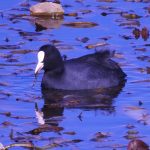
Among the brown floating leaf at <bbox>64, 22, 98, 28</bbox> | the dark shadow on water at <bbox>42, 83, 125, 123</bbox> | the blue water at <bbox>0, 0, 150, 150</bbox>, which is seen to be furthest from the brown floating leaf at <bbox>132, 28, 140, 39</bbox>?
the dark shadow on water at <bbox>42, 83, 125, 123</bbox>

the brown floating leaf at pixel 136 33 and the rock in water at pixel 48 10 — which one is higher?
the rock in water at pixel 48 10

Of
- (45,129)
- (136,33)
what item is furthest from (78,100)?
(136,33)

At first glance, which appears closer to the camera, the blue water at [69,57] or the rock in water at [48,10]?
the blue water at [69,57]

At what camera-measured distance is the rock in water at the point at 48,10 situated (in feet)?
52.3

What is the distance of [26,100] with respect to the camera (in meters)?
11.5

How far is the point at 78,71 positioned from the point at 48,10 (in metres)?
3.50

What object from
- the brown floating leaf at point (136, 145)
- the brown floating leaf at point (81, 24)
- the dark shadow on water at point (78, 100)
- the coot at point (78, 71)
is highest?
the brown floating leaf at point (136, 145)

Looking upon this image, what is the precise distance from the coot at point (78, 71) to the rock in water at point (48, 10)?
3146mm

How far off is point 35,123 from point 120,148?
4.70 feet

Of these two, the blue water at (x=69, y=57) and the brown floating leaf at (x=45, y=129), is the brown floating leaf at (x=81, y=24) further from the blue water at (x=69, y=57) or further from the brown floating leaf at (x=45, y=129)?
the brown floating leaf at (x=45, y=129)

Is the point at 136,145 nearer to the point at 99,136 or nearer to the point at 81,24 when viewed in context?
the point at 99,136

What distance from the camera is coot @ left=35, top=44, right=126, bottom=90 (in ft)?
41.2

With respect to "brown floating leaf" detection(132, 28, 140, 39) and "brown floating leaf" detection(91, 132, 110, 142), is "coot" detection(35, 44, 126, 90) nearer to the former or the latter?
"brown floating leaf" detection(132, 28, 140, 39)

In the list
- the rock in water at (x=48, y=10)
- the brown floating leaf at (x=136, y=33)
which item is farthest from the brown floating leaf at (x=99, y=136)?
the rock in water at (x=48, y=10)
